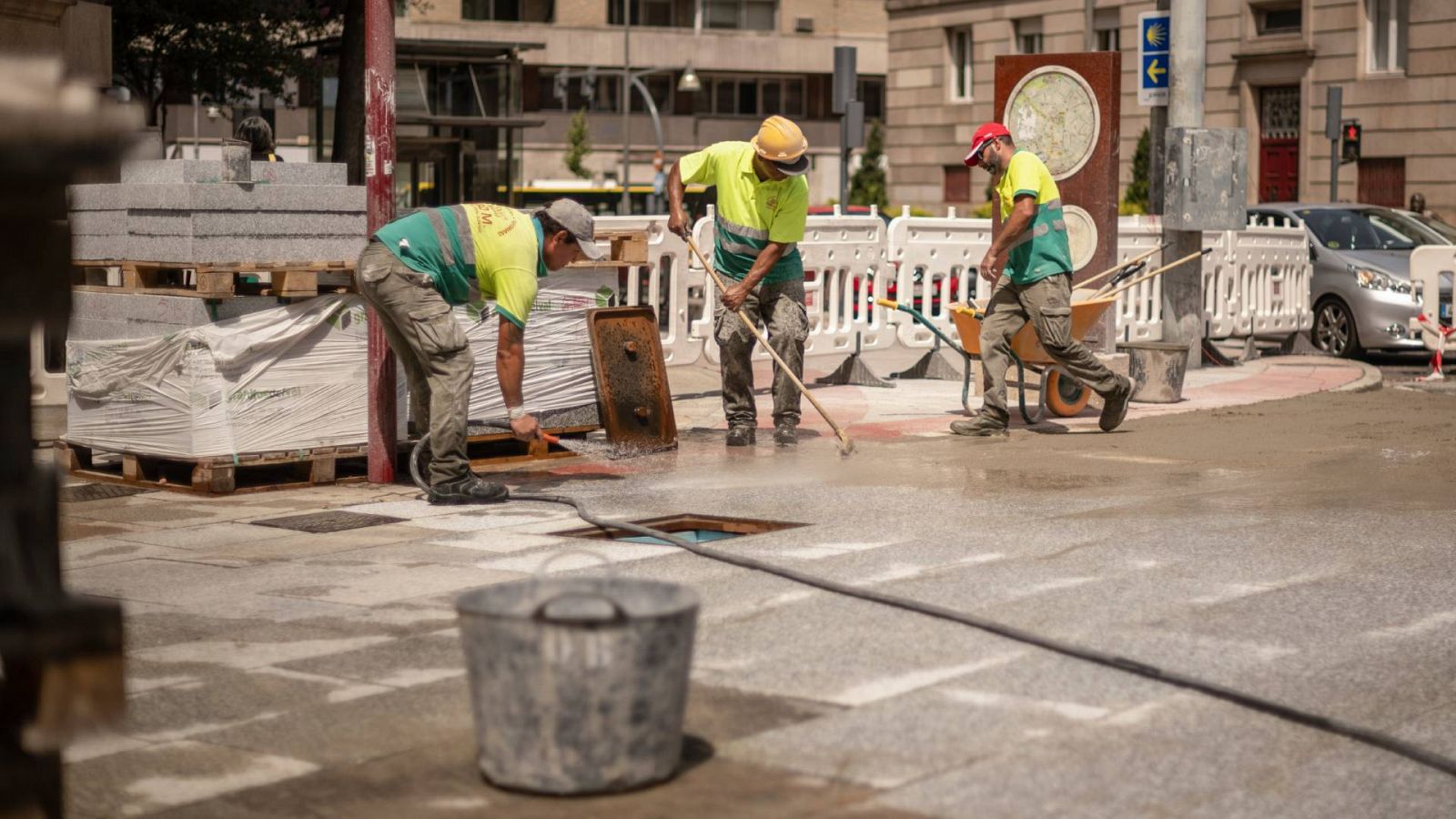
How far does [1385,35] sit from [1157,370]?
A: 28525 millimetres

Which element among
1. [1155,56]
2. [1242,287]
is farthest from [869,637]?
[1242,287]

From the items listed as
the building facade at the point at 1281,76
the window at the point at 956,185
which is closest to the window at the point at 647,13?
the building facade at the point at 1281,76

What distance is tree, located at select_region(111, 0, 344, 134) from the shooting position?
27234 millimetres

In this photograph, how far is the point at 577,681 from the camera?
4.31 meters

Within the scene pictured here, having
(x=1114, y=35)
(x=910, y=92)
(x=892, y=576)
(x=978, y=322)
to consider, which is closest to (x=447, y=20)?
(x=910, y=92)

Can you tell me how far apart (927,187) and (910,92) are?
2.61 meters

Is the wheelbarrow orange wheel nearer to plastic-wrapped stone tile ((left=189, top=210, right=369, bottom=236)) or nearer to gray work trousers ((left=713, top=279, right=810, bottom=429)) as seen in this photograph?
gray work trousers ((left=713, top=279, right=810, bottom=429))

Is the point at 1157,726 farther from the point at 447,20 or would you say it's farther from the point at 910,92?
the point at 447,20

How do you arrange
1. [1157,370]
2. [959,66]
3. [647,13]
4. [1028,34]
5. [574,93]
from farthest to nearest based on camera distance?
[574,93] < [647,13] < [959,66] < [1028,34] < [1157,370]

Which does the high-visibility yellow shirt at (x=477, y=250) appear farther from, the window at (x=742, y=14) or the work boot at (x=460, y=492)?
the window at (x=742, y=14)

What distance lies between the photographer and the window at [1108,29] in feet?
150

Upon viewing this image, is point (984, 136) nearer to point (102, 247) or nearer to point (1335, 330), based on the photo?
point (102, 247)

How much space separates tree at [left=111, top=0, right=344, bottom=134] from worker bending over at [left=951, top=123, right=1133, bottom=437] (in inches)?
626

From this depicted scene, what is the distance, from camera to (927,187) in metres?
53.0
